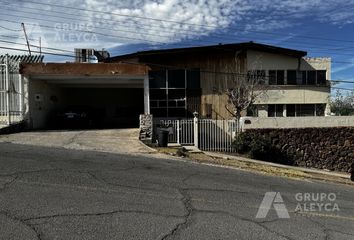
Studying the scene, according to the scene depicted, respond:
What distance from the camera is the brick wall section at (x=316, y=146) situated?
24688 millimetres

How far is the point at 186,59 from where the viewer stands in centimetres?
3023

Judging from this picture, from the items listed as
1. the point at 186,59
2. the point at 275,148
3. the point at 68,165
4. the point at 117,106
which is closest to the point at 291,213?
the point at 68,165

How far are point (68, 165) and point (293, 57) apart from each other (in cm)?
2354

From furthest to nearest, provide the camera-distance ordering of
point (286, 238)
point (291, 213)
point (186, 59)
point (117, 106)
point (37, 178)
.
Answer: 1. point (117, 106)
2. point (186, 59)
3. point (37, 178)
4. point (291, 213)
5. point (286, 238)

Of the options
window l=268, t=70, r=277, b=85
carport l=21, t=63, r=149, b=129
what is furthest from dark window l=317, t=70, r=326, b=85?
carport l=21, t=63, r=149, b=129

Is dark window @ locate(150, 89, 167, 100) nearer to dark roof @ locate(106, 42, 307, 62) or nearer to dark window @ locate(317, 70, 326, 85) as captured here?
dark roof @ locate(106, 42, 307, 62)

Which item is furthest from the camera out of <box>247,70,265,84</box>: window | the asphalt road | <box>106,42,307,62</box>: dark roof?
<box>247,70,265,84</box>: window

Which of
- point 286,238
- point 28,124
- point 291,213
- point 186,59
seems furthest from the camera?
point 186,59

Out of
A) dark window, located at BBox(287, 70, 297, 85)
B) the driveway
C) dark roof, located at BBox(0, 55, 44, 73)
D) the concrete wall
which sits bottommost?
the driveway

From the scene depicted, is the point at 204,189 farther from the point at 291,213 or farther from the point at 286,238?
the point at 286,238

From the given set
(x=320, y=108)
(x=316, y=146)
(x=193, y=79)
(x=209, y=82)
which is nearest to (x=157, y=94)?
(x=193, y=79)

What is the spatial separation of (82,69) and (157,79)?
660 cm

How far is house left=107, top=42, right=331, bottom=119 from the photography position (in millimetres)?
29375

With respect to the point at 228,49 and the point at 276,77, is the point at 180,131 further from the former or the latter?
the point at 276,77
